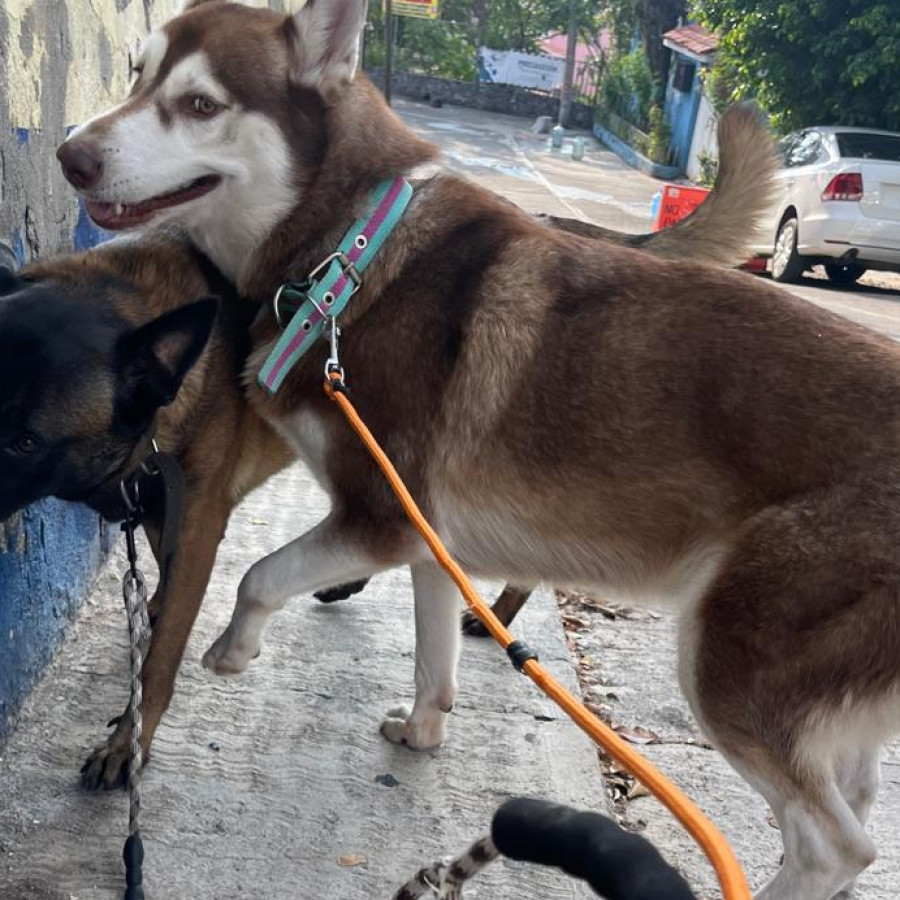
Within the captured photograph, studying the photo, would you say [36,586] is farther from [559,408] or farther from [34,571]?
[559,408]

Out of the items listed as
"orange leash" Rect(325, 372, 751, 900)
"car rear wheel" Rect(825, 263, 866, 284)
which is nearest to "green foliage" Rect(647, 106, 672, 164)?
"car rear wheel" Rect(825, 263, 866, 284)

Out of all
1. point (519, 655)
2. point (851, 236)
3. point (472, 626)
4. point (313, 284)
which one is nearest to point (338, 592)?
point (472, 626)

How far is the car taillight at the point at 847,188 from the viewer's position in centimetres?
1520

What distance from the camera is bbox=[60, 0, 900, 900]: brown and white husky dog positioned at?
2547 millimetres

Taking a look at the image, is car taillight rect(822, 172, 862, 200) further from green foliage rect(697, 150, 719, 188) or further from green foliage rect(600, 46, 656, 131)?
green foliage rect(600, 46, 656, 131)

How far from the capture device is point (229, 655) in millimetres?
3129

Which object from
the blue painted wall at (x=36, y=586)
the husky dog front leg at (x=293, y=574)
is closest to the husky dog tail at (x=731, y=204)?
the husky dog front leg at (x=293, y=574)

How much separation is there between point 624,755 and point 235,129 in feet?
6.36

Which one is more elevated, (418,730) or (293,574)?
(293,574)

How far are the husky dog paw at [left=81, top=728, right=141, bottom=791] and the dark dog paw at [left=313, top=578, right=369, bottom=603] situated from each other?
1.27 metres

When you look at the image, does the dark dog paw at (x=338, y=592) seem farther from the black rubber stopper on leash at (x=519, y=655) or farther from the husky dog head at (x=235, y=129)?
the black rubber stopper on leash at (x=519, y=655)

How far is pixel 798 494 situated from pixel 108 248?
80.0 inches

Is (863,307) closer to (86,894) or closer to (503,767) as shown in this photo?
(503,767)

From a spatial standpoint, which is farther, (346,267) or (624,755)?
(346,267)
